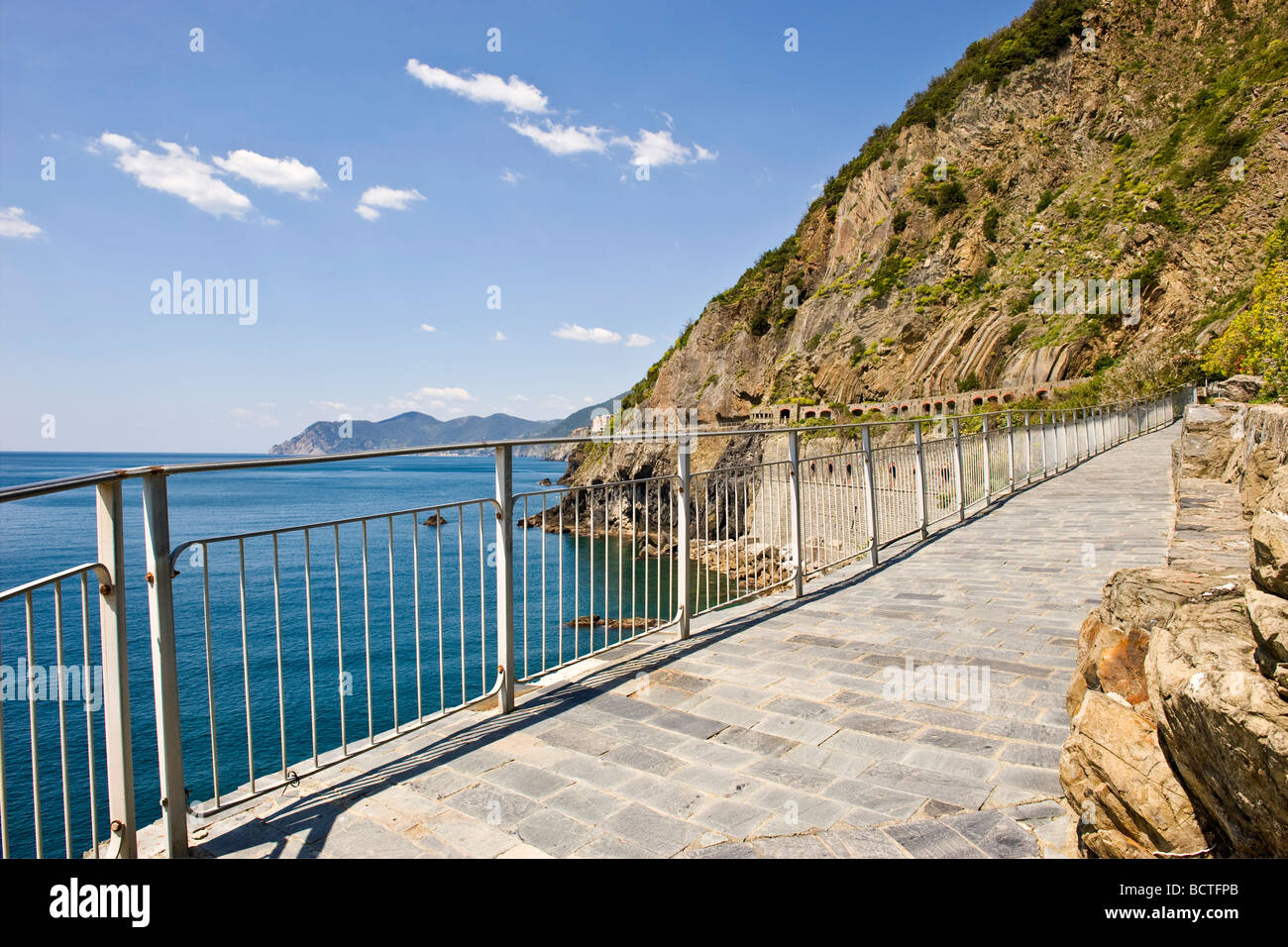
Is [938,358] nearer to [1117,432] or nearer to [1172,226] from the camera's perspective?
[1172,226]

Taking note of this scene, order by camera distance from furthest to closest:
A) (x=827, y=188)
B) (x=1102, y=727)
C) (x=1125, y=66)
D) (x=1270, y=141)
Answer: (x=827, y=188), (x=1125, y=66), (x=1270, y=141), (x=1102, y=727)

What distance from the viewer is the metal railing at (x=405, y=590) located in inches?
110

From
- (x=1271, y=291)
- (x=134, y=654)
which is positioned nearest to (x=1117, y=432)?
(x=1271, y=291)

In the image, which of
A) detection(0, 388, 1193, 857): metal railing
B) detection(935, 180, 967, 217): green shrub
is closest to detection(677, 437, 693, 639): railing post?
detection(0, 388, 1193, 857): metal railing

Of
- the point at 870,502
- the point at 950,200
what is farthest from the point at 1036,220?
the point at 870,502

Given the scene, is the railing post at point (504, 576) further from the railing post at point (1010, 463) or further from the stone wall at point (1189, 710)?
the railing post at point (1010, 463)

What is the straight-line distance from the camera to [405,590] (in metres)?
24.8

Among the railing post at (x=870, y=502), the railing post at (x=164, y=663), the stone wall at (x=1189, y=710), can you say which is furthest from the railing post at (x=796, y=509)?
the railing post at (x=164, y=663)

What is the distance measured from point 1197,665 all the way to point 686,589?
4.09 meters

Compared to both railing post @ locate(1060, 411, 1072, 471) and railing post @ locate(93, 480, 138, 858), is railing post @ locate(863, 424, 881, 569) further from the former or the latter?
railing post @ locate(1060, 411, 1072, 471)

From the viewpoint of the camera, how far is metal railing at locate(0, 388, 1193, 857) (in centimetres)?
281

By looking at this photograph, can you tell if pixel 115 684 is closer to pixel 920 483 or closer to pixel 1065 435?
pixel 920 483

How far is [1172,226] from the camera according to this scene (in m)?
39.5
